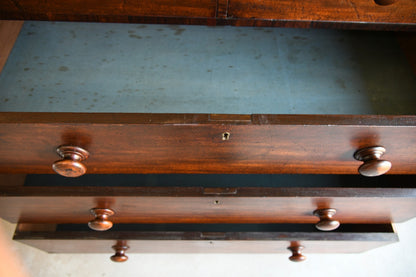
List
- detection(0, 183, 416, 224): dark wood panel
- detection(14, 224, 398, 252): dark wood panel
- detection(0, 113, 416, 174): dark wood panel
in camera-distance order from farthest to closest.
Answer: detection(14, 224, 398, 252): dark wood panel, detection(0, 183, 416, 224): dark wood panel, detection(0, 113, 416, 174): dark wood panel

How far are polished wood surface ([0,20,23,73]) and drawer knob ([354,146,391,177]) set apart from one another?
28.8 inches

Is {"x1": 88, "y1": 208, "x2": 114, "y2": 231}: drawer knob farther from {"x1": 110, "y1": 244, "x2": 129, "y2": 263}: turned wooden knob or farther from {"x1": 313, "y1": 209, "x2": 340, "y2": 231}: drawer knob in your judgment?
{"x1": 313, "y1": 209, "x2": 340, "y2": 231}: drawer knob

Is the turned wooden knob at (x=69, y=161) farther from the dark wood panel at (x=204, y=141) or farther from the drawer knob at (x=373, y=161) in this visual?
the drawer knob at (x=373, y=161)

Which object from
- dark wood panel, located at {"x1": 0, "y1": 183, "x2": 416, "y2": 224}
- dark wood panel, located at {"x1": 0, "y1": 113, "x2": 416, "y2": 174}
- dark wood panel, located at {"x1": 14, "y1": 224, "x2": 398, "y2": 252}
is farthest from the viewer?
dark wood panel, located at {"x1": 14, "y1": 224, "x2": 398, "y2": 252}

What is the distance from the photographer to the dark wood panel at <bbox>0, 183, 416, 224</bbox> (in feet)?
1.90

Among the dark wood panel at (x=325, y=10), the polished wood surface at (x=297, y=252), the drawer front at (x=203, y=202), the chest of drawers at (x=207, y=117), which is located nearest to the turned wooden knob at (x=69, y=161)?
the chest of drawers at (x=207, y=117)

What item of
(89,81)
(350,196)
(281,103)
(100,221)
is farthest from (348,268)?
→ (89,81)

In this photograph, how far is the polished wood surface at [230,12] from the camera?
462 millimetres

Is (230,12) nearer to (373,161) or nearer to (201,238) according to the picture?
(373,161)

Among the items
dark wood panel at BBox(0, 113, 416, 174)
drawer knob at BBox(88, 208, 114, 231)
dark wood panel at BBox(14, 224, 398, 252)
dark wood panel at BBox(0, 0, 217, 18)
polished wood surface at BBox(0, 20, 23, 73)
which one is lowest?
drawer knob at BBox(88, 208, 114, 231)

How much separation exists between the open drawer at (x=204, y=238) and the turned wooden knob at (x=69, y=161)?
376 mm

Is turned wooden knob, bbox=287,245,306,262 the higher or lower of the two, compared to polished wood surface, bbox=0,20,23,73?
lower

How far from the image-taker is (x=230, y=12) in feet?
1.53

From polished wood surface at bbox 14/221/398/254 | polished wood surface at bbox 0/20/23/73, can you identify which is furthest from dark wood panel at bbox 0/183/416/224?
polished wood surface at bbox 0/20/23/73
